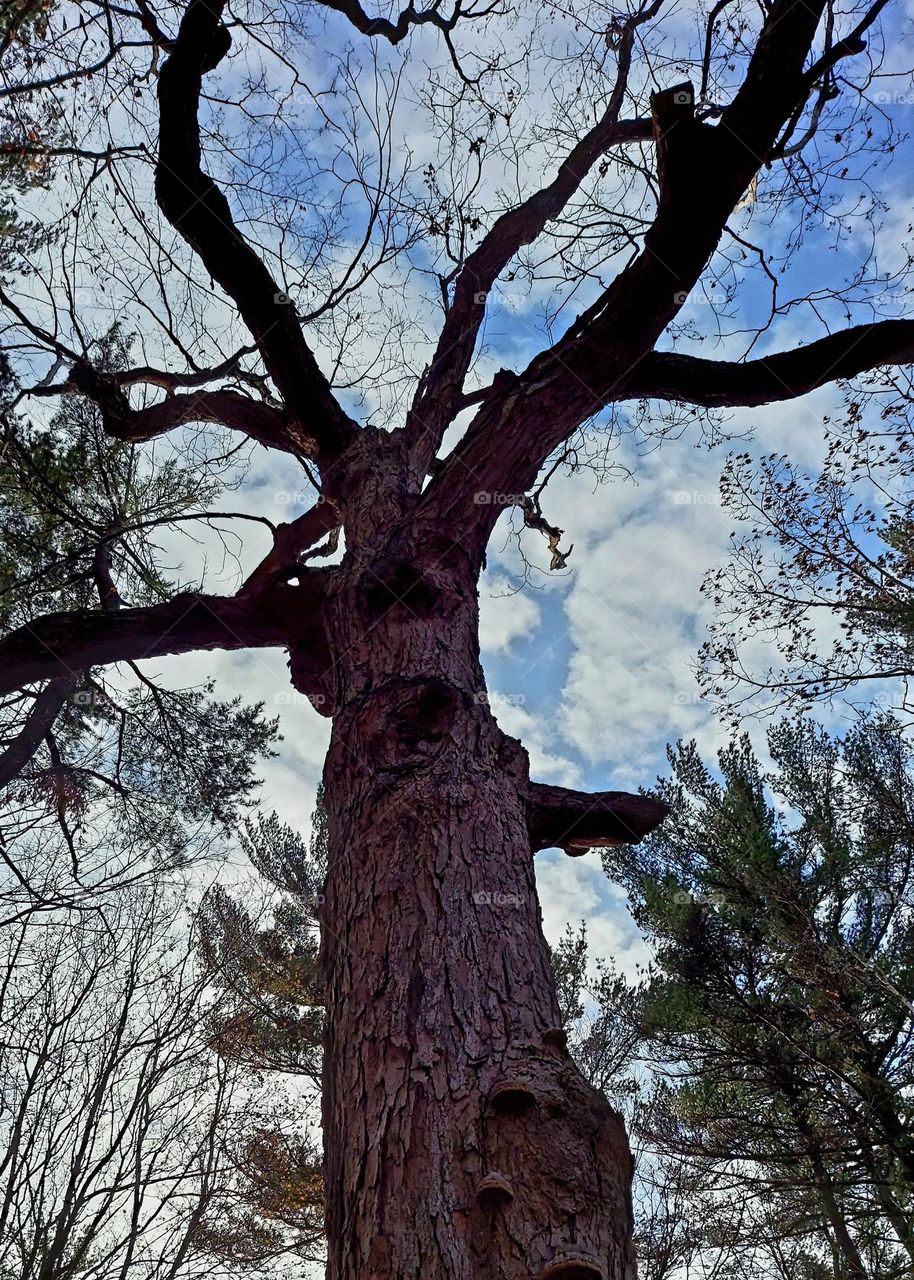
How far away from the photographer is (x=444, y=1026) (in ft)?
5.17

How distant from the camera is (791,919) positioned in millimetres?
7125

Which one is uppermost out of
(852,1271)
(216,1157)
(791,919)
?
(791,919)

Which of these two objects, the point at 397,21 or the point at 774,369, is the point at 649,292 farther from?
the point at 397,21

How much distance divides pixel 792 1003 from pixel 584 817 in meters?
5.73

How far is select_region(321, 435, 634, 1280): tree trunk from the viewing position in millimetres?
1277

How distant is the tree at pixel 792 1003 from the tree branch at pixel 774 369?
407 cm

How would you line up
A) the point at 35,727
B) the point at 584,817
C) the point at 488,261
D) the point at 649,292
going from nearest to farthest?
the point at 584,817, the point at 649,292, the point at 35,727, the point at 488,261

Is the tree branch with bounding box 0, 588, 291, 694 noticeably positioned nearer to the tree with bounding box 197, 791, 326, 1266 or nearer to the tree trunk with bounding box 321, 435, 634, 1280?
the tree trunk with bounding box 321, 435, 634, 1280

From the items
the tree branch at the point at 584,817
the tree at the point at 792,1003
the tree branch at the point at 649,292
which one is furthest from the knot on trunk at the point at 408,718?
the tree at the point at 792,1003

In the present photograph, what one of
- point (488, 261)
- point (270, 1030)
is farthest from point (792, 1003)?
point (488, 261)

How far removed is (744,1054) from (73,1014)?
5.44 metres

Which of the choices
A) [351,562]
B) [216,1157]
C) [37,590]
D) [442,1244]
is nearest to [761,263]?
[351,562]

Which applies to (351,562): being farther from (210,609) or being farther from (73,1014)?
(73,1014)

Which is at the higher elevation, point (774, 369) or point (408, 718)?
point (774, 369)
